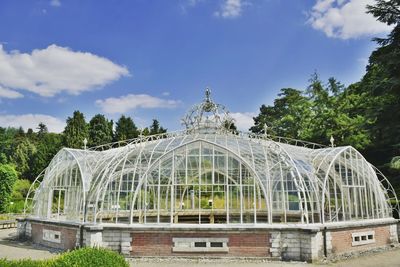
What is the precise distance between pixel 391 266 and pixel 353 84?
108ft

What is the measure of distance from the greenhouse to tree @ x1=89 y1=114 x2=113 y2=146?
116 feet

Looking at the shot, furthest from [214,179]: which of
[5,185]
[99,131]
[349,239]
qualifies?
[99,131]

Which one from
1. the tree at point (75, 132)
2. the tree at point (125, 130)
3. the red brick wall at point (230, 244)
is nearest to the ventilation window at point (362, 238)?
the red brick wall at point (230, 244)

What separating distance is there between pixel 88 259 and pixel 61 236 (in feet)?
34.3

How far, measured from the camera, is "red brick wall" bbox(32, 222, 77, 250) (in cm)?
1755

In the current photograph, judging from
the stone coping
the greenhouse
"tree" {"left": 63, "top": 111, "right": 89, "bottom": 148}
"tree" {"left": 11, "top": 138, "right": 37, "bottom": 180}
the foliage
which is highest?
"tree" {"left": 63, "top": 111, "right": 89, "bottom": 148}

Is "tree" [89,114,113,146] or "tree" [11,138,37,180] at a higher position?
"tree" [89,114,113,146]

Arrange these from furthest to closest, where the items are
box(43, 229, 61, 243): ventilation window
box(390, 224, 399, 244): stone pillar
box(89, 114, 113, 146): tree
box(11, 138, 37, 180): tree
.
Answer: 1. box(11, 138, 37, 180): tree
2. box(89, 114, 113, 146): tree
3. box(390, 224, 399, 244): stone pillar
4. box(43, 229, 61, 243): ventilation window

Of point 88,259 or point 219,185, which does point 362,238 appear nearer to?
point 219,185

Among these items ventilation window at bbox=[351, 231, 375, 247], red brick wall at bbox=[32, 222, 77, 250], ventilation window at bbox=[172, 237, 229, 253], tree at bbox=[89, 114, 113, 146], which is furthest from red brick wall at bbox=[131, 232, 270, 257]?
tree at bbox=[89, 114, 113, 146]

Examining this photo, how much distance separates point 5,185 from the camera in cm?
3906

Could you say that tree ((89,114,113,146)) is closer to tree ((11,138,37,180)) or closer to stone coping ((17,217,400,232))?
tree ((11,138,37,180))

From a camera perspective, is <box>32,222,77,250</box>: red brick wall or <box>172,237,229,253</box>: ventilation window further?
<box>32,222,77,250</box>: red brick wall

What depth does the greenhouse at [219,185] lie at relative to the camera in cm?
1648
